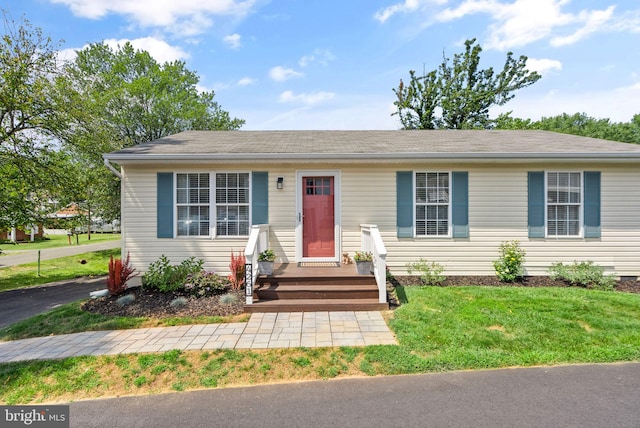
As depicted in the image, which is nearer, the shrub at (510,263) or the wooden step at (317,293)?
the wooden step at (317,293)

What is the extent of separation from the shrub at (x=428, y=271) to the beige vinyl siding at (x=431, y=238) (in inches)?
6.0

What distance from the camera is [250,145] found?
309 inches

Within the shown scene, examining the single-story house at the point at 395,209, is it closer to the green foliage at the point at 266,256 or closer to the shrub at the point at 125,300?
the green foliage at the point at 266,256

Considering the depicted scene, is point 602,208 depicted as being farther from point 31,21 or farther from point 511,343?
point 31,21

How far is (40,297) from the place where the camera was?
761 centimetres

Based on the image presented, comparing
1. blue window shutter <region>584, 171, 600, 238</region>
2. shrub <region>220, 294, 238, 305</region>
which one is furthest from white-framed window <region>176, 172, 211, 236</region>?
blue window shutter <region>584, 171, 600, 238</region>

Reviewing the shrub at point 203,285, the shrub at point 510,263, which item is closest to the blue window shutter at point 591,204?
the shrub at point 510,263

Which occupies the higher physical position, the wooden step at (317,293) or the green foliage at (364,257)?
the green foliage at (364,257)

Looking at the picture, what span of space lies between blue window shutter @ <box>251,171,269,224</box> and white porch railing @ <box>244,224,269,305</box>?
0.48 meters

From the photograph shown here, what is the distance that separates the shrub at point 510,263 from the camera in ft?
23.3

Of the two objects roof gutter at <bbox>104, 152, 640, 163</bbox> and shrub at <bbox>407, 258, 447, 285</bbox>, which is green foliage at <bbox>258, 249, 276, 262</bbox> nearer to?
roof gutter at <bbox>104, 152, 640, 163</bbox>

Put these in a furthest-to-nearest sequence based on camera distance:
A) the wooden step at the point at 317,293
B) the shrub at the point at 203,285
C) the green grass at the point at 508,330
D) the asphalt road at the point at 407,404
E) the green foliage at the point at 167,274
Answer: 1. the green foliage at the point at 167,274
2. the shrub at the point at 203,285
3. the wooden step at the point at 317,293
4. the green grass at the point at 508,330
5. the asphalt road at the point at 407,404

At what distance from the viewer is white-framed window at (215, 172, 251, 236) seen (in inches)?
288

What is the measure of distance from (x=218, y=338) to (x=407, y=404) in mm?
2708
